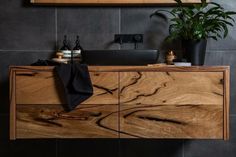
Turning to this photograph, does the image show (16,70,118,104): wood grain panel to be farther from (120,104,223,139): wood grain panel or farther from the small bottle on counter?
the small bottle on counter

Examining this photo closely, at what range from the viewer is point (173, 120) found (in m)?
1.74

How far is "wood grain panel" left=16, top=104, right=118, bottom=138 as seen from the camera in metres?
1.75

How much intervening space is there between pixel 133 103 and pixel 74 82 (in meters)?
0.33

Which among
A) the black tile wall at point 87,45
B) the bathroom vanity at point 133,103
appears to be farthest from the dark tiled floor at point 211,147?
the bathroom vanity at point 133,103

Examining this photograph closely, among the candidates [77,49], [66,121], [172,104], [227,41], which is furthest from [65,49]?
[227,41]

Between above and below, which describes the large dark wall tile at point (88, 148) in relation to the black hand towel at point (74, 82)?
below

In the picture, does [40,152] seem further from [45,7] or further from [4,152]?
[45,7]

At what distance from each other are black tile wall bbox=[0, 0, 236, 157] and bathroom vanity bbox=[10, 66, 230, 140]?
1.45 feet

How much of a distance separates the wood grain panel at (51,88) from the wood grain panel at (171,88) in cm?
6

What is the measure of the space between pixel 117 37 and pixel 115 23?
9cm

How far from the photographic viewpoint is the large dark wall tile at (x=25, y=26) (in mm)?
2186

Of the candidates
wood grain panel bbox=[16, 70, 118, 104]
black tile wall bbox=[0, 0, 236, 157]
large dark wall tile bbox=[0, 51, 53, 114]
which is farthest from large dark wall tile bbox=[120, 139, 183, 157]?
large dark wall tile bbox=[0, 51, 53, 114]

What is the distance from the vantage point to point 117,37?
7.13 ft

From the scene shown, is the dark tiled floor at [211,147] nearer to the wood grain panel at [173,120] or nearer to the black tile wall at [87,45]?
the black tile wall at [87,45]
